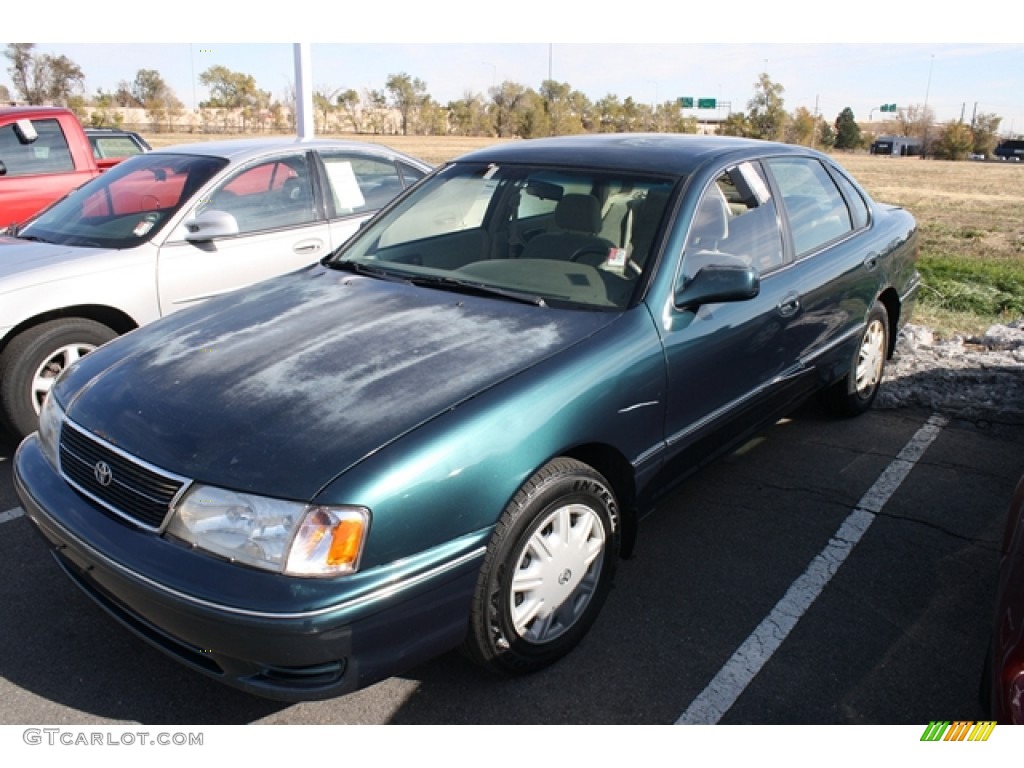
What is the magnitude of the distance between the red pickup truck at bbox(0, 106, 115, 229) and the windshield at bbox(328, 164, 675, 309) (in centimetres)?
457

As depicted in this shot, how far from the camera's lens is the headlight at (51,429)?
2777 millimetres

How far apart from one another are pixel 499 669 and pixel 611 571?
0.58 meters

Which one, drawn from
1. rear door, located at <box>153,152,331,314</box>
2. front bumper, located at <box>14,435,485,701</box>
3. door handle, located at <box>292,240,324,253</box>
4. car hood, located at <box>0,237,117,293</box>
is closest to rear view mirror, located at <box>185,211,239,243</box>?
rear door, located at <box>153,152,331,314</box>

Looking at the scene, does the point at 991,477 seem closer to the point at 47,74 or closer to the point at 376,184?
the point at 376,184

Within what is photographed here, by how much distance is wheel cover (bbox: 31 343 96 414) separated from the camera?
14.4 feet

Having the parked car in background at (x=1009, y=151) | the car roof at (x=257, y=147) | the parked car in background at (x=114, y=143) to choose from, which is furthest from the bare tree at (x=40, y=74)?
the parked car in background at (x=1009, y=151)

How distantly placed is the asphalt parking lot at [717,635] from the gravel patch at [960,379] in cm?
110

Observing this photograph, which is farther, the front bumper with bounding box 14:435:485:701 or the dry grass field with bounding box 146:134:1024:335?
the dry grass field with bounding box 146:134:1024:335

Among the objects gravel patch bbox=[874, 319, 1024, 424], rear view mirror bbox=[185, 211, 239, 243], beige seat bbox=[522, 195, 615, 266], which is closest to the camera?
beige seat bbox=[522, 195, 615, 266]

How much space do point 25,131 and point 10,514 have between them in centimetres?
476

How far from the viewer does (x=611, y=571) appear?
296 centimetres

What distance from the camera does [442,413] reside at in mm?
2389

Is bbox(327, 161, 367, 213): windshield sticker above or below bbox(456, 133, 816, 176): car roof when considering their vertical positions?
below
